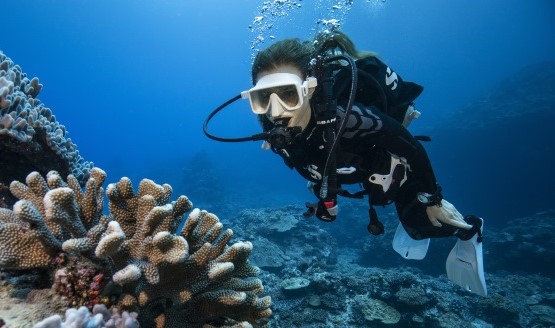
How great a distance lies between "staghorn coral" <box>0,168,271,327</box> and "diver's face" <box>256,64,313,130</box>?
1.55m

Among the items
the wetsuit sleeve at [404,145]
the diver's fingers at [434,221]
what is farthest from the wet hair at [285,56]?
the diver's fingers at [434,221]

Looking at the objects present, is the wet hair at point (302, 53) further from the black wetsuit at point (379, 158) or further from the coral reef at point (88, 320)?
the coral reef at point (88, 320)

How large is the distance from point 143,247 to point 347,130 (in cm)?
246

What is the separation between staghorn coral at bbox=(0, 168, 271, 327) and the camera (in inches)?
67.4

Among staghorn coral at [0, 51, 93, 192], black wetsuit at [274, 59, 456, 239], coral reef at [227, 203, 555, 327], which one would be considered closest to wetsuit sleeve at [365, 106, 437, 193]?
black wetsuit at [274, 59, 456, 239]

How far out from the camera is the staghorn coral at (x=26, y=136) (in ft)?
9.32

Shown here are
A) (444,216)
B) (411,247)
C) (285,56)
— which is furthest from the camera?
(411,247)

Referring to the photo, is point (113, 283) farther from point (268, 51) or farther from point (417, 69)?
point (417, 69)

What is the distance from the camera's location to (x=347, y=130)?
140 inches

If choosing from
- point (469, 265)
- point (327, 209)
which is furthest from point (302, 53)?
point (469, 265)

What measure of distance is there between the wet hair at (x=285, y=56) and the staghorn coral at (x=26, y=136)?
236 cm

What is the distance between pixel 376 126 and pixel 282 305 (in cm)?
570

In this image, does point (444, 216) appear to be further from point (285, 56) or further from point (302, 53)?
point (285, 56)

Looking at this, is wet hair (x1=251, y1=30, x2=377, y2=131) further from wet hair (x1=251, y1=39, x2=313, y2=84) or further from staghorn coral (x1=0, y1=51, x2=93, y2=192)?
staghorn coral (x1=0, y1=51, x2=93, y2=192)
